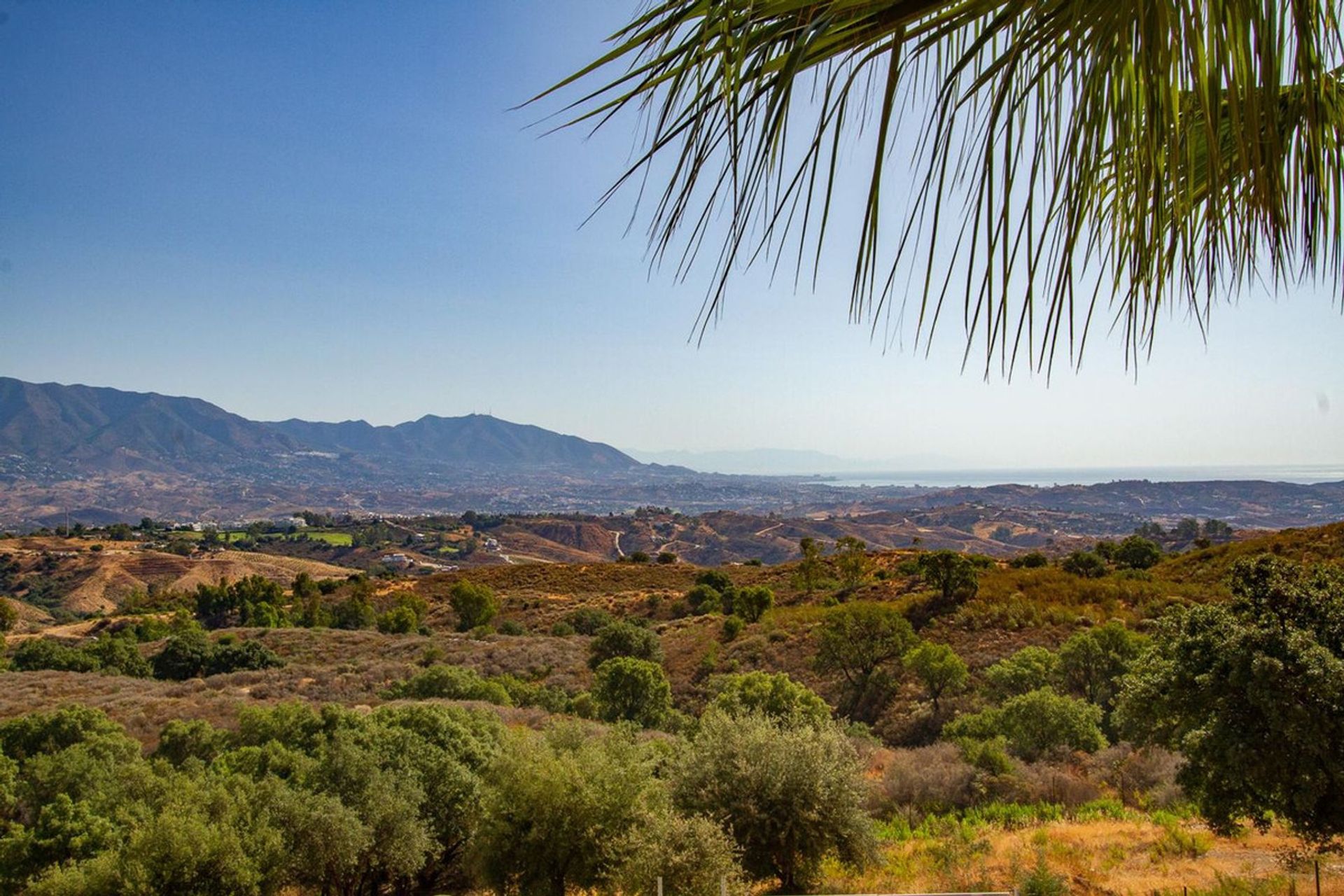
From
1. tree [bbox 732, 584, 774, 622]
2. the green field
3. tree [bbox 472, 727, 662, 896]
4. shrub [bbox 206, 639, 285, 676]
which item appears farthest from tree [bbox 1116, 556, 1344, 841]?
the green field

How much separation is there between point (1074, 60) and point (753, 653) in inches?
1104

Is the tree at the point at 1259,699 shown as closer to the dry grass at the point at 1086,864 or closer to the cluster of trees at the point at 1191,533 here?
the dry grass at the point at 1086,864

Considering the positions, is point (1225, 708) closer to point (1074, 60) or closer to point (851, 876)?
point (851, 876)

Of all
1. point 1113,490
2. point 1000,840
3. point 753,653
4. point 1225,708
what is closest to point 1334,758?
point 1225,708

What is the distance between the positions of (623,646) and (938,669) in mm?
12413

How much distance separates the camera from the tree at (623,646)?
27.5m

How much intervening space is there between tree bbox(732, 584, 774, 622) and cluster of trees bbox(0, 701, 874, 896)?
69.0ft

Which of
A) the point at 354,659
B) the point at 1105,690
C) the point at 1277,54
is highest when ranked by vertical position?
the point at 1277,54

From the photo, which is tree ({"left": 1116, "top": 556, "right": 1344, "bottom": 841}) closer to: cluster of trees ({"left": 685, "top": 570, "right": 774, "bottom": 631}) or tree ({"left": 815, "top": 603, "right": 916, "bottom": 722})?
tree ({"left": 815, "top": 603, "right": 916, "bottom": 722})

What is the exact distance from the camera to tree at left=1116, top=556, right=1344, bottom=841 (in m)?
7.11

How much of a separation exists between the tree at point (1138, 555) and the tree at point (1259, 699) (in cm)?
3242

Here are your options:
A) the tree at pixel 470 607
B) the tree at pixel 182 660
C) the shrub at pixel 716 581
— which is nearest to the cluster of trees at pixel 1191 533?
the shrub at pixel 716 581

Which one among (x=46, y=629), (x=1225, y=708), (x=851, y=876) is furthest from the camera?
(x=46, y=629)

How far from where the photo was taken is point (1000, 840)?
10.8 metres
